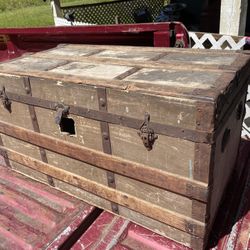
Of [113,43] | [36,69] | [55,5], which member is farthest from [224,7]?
[55,5]

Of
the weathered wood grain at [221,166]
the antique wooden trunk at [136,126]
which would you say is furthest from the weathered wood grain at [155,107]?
the weathered wood grain at [221,166]

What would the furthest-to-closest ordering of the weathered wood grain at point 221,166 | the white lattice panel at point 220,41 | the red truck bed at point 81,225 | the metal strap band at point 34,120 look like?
the white lattice panel at point 220,41
the metal strap band at point 34,120
the red truck bed at point 81,225
the weathered wood grain at point 221,166

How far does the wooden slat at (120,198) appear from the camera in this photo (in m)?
2.12

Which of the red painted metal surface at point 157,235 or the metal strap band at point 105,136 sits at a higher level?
the metal strap band at point 105,136

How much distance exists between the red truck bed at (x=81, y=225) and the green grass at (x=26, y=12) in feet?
51.3

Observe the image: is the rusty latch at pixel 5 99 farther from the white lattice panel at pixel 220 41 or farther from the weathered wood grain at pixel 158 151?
the white lattice panel at pixel 220 41

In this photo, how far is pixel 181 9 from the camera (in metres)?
10.4

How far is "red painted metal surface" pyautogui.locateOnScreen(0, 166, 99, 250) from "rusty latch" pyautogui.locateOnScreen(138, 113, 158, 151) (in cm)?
84

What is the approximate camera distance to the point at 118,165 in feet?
7.36

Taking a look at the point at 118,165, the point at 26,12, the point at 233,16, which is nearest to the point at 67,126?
the point at 118,165

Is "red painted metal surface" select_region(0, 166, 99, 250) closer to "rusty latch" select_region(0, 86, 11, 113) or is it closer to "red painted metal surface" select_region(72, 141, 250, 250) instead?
"red painted metal surface" select_region(72, 141, 250, 250)

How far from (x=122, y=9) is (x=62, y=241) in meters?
10.4

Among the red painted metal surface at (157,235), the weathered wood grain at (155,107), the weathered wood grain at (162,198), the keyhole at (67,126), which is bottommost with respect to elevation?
the red painted metal surface at (157,235)

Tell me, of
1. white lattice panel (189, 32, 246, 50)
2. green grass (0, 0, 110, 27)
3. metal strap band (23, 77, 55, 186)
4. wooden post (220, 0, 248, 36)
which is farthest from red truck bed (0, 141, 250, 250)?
green grass (0, 0, 110, 27)
